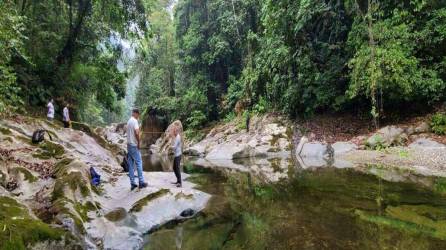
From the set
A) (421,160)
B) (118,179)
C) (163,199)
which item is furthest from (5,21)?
(421,160)

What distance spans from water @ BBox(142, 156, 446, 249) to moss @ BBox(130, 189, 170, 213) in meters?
0.75

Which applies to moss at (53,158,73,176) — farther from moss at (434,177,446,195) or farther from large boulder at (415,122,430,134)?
large boulder at (415,122,430,134)

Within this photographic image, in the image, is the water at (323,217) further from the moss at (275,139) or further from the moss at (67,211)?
the moss at (275,139)

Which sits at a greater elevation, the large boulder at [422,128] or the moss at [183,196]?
the large boulder at [422,128]

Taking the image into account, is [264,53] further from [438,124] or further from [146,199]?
[146,199]

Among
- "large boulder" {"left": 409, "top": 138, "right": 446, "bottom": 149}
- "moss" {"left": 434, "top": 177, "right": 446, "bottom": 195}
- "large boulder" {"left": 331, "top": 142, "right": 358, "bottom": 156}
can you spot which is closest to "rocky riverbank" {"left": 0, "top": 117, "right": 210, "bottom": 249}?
"moss" {"left": 434, "top": 177, "right": 446, "bottom": 195}

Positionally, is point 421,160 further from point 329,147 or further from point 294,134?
point 294,134

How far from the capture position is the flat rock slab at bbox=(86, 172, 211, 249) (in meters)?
6.29

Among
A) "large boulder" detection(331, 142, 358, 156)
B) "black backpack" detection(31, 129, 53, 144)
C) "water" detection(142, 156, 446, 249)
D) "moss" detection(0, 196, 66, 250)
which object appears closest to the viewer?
"moss" detection(0, 196, 66, 250)

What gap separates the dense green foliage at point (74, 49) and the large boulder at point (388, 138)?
13.1m

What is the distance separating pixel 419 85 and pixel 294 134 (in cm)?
848

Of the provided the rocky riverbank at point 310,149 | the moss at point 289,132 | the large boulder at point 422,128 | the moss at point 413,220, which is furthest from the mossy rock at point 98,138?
the large boulder at point 422,128

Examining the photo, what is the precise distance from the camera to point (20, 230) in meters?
4.85

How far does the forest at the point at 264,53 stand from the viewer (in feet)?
55.2
